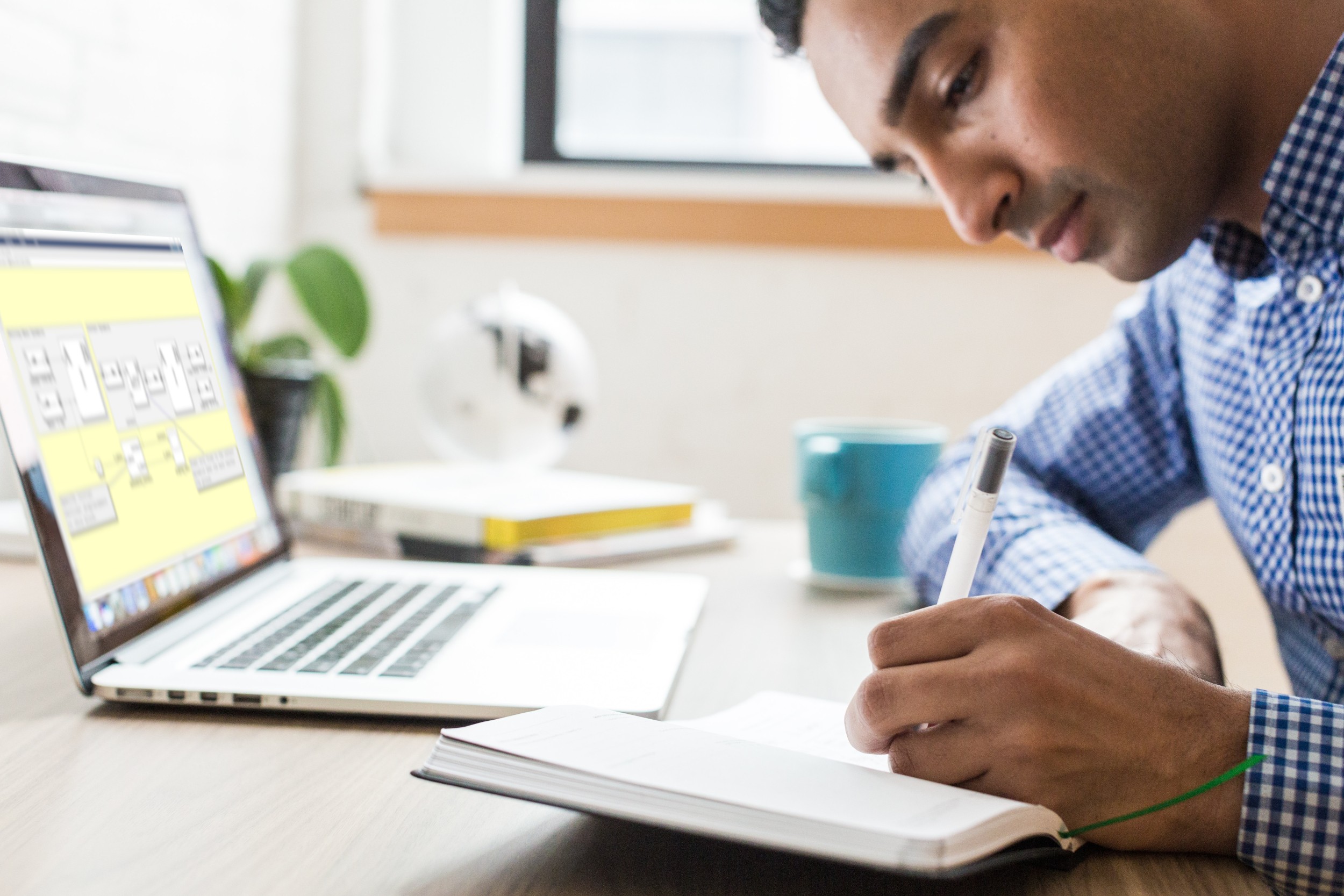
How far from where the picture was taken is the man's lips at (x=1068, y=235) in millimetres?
845

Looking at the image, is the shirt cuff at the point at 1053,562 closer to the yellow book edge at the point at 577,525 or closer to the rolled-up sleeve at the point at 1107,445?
the rolled-up sleeve at the point at 1107,445

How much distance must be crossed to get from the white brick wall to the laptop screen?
0.91ft

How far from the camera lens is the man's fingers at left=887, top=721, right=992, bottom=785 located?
42 cm

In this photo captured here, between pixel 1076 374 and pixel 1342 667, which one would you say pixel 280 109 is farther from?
pixel 1342 667

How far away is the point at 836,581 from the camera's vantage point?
3.09 ft

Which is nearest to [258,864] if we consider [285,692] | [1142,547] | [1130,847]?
[285,692]

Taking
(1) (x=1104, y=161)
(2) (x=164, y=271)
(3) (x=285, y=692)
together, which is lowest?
(3) (x=285, y=692)

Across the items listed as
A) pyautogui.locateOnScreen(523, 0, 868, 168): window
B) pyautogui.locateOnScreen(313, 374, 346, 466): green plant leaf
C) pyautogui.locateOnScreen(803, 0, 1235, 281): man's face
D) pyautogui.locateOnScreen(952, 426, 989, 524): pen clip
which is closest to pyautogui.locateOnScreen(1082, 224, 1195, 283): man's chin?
pyautogui.locateOnScreen(803, 0, 1235, 281): man's face

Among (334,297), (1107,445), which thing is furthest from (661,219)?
(1107,445)

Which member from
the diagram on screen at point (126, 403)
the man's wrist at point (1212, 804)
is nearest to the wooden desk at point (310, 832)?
the man's wrist at point (1212, 804)

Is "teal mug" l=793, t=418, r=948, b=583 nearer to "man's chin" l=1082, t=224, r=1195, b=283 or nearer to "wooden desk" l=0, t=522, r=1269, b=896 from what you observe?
"man's chin" l=1082, t=224, r=1195, b=283

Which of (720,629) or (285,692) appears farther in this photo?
(720,629)

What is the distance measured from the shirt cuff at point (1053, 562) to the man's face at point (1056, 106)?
23cm

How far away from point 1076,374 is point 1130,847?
676 mm
